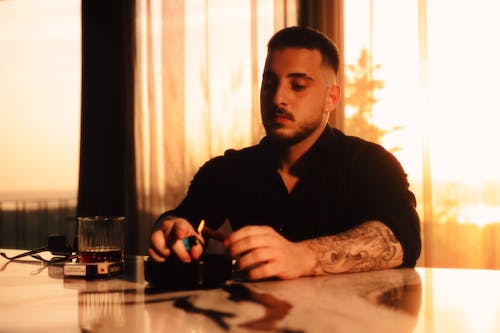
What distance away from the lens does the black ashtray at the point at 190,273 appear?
2.87 feet

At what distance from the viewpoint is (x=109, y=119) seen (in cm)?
301

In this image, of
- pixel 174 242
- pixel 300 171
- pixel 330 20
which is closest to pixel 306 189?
pixel 300 171

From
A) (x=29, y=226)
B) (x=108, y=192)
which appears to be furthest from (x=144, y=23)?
(x=29, y=226)

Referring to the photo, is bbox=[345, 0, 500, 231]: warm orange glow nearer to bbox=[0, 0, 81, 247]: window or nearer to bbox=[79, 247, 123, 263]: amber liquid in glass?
bbox=[79, 247, 123, 263]: amber liquid in glass

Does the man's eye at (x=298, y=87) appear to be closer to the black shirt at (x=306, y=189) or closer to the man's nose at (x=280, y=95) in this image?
the man's nose at (x=280, y=95)

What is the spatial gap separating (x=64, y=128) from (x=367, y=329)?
292 cm

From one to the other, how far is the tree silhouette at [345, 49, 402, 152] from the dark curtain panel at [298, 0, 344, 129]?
0.04 metres

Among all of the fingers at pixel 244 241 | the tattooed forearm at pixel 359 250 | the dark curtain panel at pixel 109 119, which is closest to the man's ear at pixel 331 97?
the tattooed forearm at pixel 359 250

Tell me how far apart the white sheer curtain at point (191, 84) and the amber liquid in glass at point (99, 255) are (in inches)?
63.6

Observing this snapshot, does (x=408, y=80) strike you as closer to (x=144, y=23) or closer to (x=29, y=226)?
(x=144, y=23)

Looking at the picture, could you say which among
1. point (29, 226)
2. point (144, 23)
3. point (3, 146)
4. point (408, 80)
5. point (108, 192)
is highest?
point (144, 23)

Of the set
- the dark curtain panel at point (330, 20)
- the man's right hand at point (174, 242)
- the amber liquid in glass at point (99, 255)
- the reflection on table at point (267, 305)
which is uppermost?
the dark curtain panel at point (330, 20)

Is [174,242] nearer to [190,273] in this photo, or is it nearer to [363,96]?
[190,273]

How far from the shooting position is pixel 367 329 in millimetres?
587
